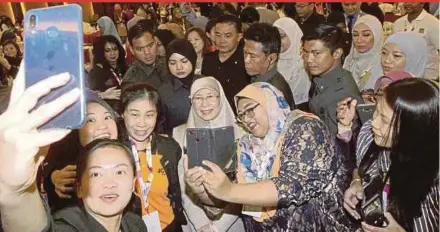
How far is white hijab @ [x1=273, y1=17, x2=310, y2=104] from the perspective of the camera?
329 cm

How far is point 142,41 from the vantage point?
3.18 meters

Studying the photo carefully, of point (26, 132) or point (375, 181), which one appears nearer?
point (26, 132)

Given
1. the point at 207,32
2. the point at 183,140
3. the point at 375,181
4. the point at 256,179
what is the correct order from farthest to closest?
the point at 207,32 → the point at 183,140 → the point at 256,179 → the point at 375,181

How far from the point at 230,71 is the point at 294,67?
0.41 meters

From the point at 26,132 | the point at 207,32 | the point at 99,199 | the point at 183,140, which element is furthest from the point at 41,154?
the point at 207,32

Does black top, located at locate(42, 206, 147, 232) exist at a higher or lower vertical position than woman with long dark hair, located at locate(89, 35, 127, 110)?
lower

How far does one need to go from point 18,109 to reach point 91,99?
44.9 inches

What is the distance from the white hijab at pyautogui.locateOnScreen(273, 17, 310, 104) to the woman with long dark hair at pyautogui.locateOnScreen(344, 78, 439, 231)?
5.76 ft

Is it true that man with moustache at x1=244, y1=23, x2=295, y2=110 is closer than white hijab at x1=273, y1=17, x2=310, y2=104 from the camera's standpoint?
Yes

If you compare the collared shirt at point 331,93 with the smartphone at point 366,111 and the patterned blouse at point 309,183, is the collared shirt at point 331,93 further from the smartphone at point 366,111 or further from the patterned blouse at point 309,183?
the patterned blouse at point 309,183

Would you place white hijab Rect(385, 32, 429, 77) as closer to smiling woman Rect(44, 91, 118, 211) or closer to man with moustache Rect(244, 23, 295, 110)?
man with moustache Rect(244, 23, 295, 110)

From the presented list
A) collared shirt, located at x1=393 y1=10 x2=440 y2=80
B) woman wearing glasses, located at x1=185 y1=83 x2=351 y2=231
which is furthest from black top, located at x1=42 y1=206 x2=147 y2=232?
collared shirt, located at x1=393 y1=10 x2=440 y2=80

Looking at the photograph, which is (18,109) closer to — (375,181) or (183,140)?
(375,181)

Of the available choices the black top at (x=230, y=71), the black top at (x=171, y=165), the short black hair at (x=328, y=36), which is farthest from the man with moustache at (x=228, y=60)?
the black top at (x=171, y=165)
